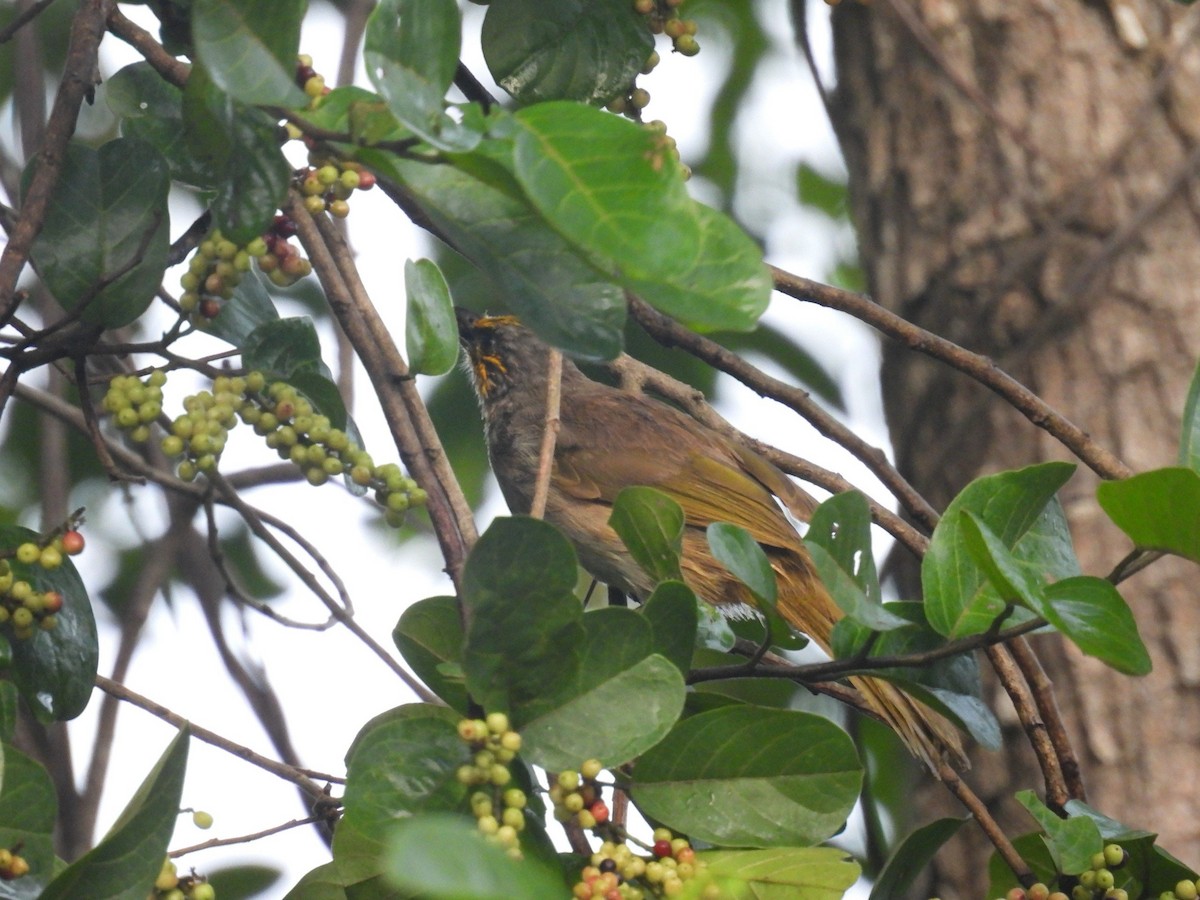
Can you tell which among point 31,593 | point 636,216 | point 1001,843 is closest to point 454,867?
point 636,216

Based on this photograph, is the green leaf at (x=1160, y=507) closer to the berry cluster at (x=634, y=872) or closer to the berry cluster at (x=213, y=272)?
the berry cluster at (x=634, y=872)

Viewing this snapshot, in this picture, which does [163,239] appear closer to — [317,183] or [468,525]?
[317,183]

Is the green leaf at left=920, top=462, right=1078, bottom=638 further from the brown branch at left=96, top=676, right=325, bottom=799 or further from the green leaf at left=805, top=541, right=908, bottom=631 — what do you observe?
the brown branch at left=96, top=676, right=325, bottom=799

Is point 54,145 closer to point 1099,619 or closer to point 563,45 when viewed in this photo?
point 563,45

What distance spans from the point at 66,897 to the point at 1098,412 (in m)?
3.49

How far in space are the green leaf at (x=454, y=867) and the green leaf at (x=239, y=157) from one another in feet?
3.24

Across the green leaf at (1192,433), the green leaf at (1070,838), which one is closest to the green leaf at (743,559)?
the green leaf at (1070,838)

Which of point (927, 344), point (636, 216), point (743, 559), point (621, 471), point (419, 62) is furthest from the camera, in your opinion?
point (621, 471)

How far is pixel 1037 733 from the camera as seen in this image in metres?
2.16

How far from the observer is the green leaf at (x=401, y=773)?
1.43 m

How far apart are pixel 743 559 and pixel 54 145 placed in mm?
988

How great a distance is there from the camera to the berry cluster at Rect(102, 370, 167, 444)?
1.81 m

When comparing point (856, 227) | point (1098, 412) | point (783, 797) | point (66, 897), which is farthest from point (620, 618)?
point (856, 227)

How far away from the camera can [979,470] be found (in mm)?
4328
